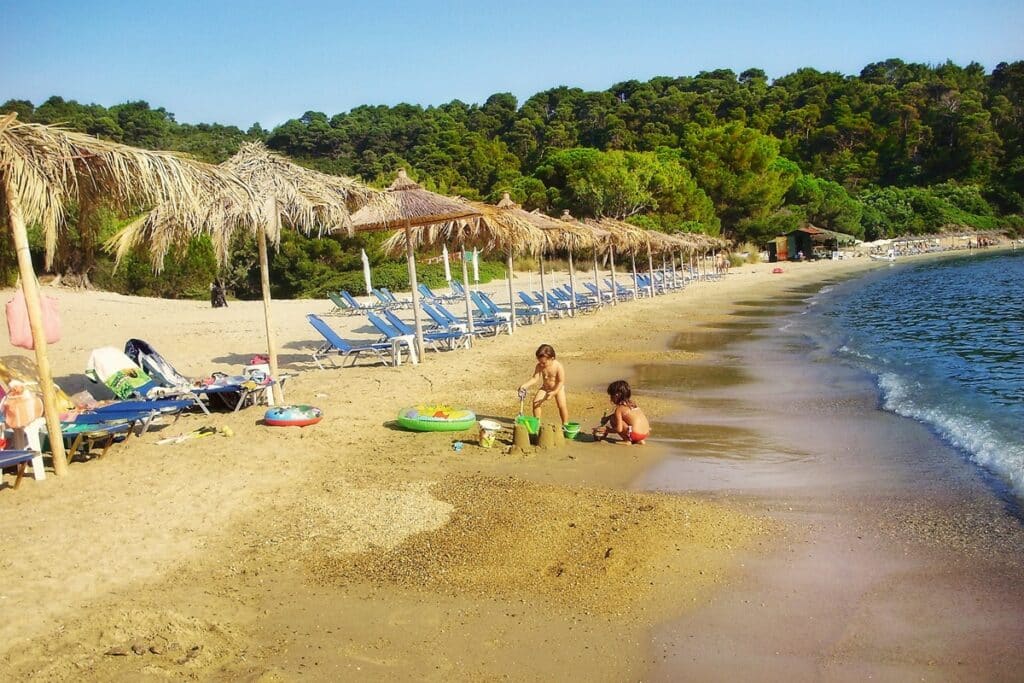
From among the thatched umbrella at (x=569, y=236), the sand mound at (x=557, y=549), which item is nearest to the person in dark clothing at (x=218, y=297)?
the thatched umbrella at (x=569, y=236)

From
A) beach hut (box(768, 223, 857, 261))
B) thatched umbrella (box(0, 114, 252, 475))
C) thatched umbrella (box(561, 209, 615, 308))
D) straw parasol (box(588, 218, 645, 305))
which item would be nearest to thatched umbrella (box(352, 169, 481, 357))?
thatched umbrella (box(0, 114, 252, 475))

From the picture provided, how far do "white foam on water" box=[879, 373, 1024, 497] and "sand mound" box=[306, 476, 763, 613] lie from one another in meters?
2.60

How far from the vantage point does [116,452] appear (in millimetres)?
5898

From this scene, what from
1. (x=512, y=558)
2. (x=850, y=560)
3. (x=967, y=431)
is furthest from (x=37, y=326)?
(x=967, y=431)

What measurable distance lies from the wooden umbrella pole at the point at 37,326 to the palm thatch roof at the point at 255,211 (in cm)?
238

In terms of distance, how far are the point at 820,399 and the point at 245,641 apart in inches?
282

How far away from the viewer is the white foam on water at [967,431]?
5.82 m

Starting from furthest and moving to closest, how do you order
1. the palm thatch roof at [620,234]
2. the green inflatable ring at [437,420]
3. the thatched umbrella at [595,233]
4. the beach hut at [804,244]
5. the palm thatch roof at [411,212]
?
1. the beach hut at [804,244]
2. the palm thatch roof at [620,234]
3. the thatched umbrella at [595,233]
4. the palm thatch roof at [411,212]
5. the green inflatable ring at [437,420]

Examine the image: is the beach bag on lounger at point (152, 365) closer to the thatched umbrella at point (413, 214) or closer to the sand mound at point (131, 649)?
the thatched umbrella at point (413, 214)

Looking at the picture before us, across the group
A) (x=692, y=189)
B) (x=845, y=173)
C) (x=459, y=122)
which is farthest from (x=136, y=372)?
(x=845, y=173)

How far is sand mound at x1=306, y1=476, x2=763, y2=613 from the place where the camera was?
3693 millimetres

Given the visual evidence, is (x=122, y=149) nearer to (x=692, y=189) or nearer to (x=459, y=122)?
(x=692, y=189)

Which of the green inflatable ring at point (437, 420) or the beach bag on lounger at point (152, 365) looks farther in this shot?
the beach bag on lounger at point (152, 365)

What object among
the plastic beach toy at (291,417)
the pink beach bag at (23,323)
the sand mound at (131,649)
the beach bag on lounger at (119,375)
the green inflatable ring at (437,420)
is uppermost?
the pink beach bag at (23,323)
